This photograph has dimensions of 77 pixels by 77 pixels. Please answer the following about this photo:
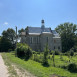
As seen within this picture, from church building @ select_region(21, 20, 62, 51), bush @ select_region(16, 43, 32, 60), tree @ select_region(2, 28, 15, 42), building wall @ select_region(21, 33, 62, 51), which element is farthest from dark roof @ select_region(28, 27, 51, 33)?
bush @ select_region(16, 43, 32, 60)

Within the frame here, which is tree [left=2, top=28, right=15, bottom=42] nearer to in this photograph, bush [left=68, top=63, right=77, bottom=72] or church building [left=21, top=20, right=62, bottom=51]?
church building [left=21, top=20, right=62, bottom=51]

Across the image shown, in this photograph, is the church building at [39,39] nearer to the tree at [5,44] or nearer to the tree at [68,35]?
the tree at [5,44]

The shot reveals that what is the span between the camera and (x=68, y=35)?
56562 mm

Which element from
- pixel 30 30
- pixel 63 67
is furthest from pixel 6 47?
pixel 63 67

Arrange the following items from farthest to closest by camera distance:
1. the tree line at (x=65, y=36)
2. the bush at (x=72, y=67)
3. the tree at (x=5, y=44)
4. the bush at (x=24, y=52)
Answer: the tree line at (x=65, y=36), the tree at (x=5, y=44), the bush at (x=24, y=52), the bush at (x=72, y=67)

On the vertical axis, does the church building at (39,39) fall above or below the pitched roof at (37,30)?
below

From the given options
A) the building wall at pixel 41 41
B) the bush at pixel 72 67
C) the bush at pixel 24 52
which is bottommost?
the bush at pixel 72 67

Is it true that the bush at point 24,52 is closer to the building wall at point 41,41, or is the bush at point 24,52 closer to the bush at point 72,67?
the bush at point 72,67

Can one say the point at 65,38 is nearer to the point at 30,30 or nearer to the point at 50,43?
the point at 50,43

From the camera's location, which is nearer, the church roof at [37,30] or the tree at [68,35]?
the church roof at [37,30]

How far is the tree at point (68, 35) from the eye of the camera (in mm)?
56156

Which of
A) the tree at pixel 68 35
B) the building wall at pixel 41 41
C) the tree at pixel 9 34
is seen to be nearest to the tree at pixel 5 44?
the tree at pixel 9 34

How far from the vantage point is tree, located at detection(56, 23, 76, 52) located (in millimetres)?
56156

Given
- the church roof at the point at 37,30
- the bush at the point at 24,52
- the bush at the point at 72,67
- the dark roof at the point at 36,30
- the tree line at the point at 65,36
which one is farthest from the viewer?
the tree line at the point at 65,36
